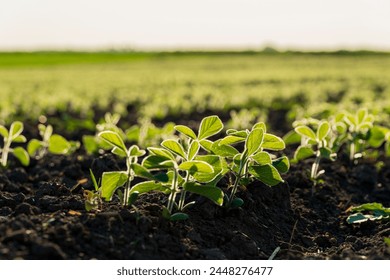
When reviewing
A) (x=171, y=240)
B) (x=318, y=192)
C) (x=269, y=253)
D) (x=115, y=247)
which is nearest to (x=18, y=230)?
(x=115, y=247)

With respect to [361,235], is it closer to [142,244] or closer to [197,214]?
[197,214]

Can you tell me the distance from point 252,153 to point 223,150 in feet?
0.69

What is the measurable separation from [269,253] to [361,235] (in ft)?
2.48

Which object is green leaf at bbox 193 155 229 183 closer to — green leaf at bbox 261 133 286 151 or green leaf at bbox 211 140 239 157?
green leaf at bbox 211 140 239 157

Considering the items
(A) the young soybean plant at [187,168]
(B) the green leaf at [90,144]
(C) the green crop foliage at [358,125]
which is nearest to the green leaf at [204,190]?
(A) the young soybean plant at [187,168]

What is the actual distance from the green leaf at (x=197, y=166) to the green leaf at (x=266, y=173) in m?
0.50

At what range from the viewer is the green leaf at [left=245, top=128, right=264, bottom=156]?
2.94m

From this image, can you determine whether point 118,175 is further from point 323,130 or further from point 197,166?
point 323,130

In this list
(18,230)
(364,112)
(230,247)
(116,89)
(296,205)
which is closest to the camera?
(18,230)

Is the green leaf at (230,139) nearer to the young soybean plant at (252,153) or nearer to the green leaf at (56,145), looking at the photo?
the young soybean plant at (252,153)

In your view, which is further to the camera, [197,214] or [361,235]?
[361,235]

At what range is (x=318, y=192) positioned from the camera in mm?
4156

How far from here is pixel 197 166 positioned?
2680 mm

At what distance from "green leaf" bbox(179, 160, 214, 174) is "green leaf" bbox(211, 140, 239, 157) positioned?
0.43m
